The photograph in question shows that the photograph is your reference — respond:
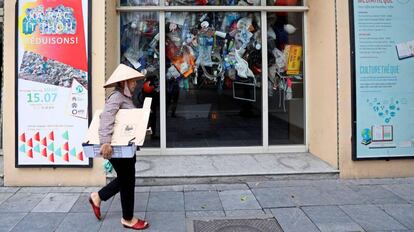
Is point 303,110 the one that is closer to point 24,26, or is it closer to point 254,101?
point 254,101

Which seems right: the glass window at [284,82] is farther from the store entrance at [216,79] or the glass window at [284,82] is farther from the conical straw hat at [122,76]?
the conical straw hat at [122,76]

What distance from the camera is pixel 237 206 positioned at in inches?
229

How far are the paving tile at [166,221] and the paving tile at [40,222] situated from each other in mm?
1053

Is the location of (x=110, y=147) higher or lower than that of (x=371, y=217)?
higher

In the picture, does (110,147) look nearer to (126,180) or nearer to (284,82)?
(126,180)

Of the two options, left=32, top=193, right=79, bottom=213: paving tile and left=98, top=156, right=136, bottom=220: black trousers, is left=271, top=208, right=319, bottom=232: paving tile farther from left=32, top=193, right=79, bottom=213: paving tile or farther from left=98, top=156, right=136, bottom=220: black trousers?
left=32, top=193, right=79, bottom=213: paving tile

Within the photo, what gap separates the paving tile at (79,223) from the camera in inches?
197

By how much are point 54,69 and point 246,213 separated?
3401mm

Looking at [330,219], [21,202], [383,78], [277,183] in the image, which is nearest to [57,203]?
[21,202]

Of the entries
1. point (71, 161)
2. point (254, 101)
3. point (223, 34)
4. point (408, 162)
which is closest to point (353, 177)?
point (408, 162)

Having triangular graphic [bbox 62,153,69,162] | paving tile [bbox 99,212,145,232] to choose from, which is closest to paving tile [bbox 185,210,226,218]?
paving tile [bbox 99,212,145,232]

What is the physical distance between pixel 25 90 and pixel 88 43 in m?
1.13

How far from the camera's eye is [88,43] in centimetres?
655

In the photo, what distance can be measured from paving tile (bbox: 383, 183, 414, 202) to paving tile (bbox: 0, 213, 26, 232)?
491cm
